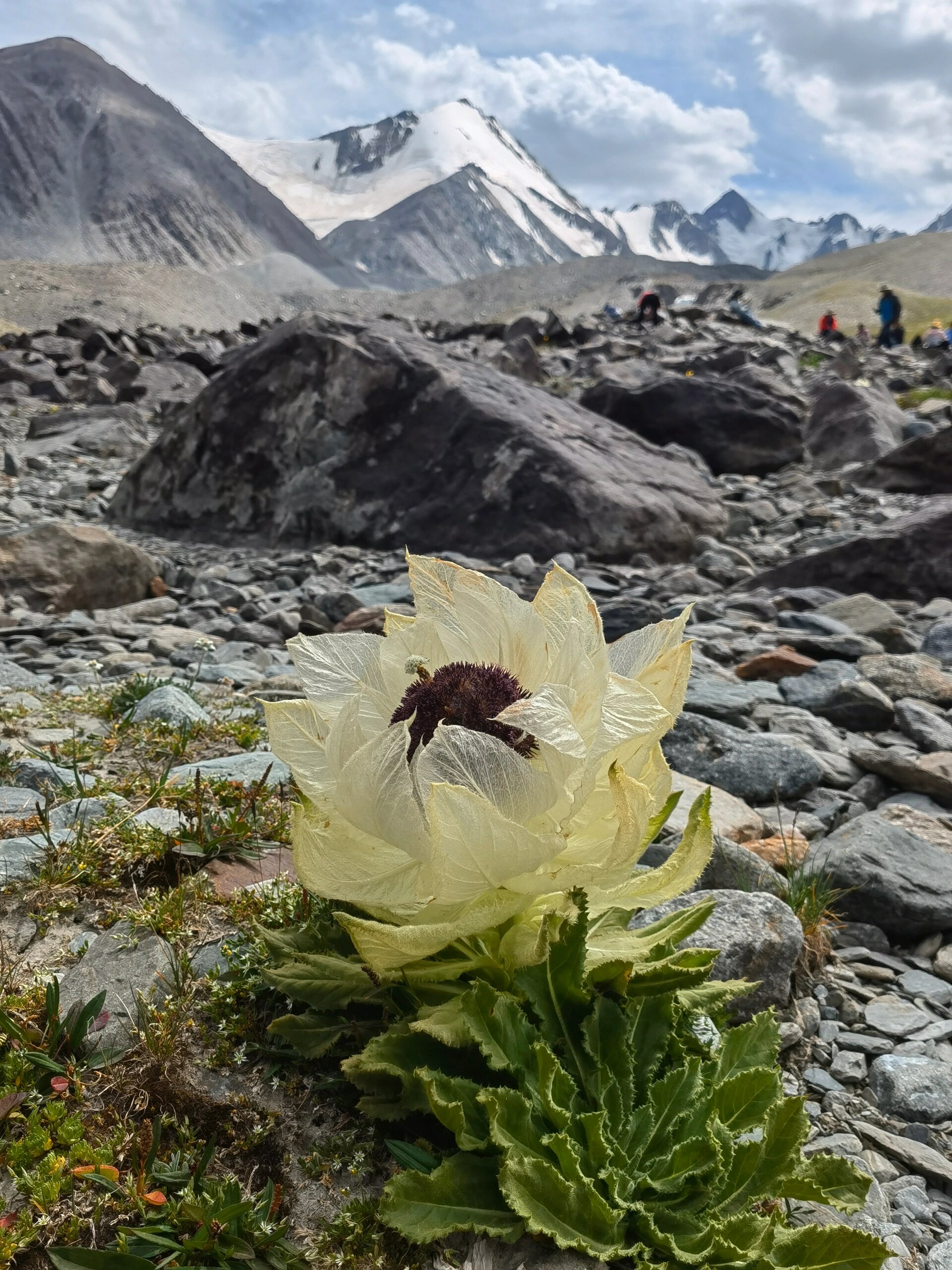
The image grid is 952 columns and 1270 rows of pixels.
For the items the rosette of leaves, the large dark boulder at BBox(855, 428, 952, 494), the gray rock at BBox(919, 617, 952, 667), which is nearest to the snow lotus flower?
the rosette of leaves

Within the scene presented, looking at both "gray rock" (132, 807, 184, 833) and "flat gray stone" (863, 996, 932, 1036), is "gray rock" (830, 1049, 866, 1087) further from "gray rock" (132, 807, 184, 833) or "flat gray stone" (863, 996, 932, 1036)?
"gray rock" (132, 807, 184, 833)

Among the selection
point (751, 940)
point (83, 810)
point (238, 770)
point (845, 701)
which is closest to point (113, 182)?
point (845, 701)

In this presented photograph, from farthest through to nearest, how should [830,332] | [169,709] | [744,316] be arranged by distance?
[744,316] < [830,332] < [169,709]

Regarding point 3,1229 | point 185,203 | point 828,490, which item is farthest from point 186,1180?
point 185,203

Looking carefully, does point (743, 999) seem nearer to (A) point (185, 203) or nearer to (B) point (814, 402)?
(B) point (814, 402)

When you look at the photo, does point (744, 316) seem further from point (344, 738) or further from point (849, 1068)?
point (344, 738)

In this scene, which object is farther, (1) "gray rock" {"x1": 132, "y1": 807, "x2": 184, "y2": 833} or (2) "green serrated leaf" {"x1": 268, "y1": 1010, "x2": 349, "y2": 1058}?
(1) "gray rock" {"x1": 132, "y1": 807, "x2": 184, "y2": 833}
